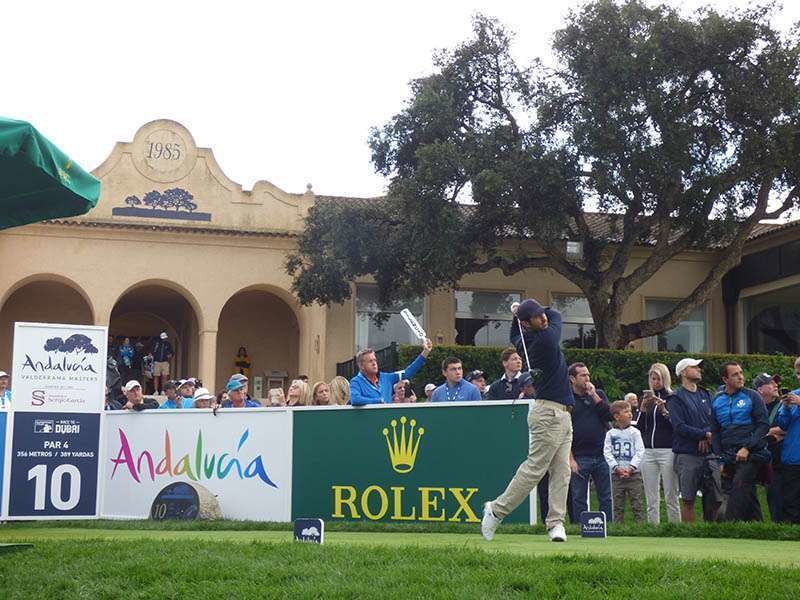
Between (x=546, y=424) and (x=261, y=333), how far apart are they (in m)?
28.6

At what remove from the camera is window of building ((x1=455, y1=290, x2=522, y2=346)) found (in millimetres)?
35531

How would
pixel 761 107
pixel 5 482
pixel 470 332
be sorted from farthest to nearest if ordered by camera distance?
pixel 470 332 < pixel 761 107 < pixel 5 482

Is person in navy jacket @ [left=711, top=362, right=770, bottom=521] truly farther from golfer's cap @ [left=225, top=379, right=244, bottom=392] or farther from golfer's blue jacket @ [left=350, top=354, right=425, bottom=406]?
golfer's cap @ [left=225, top=379, right=244, bottom=392]

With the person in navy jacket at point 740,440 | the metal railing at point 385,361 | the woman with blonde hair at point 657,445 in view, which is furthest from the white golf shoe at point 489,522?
the metal railing at point 385,361

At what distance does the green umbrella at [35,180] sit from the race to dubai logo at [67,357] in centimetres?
392

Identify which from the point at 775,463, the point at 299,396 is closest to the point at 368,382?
the point at 299,396

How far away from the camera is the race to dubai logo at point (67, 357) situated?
13602mm

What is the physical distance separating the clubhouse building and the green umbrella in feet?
74.6

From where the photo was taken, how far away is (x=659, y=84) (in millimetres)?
28469

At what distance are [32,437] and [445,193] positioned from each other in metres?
17.7

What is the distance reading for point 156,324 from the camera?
1553 inches

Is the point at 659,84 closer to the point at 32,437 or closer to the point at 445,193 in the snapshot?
the point at 445,193

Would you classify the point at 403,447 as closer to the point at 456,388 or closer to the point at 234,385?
the point at 456,388

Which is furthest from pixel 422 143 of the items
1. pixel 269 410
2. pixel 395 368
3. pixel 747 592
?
pixel 747 592
